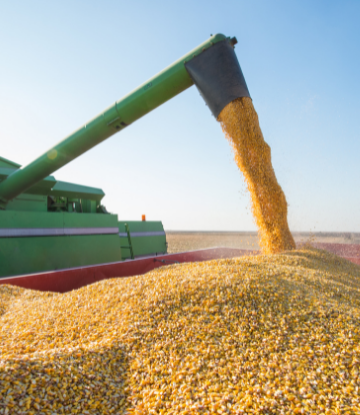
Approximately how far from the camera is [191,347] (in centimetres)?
174

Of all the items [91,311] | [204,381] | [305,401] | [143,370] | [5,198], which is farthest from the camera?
[5,198]

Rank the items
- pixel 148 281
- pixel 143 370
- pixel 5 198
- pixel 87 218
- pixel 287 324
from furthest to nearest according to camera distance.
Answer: pixel 87 218, pixel 5 198, pixel 148 281, pixel 287 324, pixel 143 370

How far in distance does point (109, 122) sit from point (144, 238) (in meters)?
2.78

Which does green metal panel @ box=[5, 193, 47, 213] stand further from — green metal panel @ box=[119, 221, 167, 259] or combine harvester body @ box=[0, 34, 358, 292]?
green metal panel @ box=[119, 221, 167, 259]

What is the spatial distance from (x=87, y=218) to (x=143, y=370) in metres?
3.14

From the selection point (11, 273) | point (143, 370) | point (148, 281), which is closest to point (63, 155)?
point (11, 273)

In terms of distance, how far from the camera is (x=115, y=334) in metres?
1.92

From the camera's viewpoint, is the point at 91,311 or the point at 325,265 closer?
the point at 91,311

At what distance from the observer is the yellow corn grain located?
10.1 ft

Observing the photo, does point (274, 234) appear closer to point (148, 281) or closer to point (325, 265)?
point (325, 265)

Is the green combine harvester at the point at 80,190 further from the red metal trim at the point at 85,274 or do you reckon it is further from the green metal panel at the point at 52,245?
the red metal trim at the point at 85,274

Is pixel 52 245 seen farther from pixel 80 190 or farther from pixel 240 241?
pixel 240 241

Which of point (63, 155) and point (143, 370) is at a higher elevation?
point (63, 155)

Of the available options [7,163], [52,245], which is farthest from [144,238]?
[7,163]
